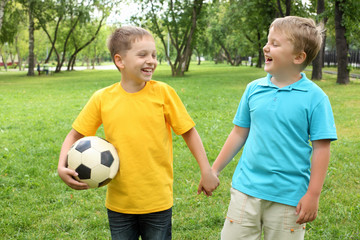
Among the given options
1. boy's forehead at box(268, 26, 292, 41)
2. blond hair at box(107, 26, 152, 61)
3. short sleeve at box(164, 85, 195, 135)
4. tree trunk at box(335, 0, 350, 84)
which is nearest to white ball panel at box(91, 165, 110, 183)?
short sleeve at box(164, 85, 195, 135)

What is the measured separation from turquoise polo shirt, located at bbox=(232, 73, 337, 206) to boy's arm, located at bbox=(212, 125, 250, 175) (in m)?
0.25

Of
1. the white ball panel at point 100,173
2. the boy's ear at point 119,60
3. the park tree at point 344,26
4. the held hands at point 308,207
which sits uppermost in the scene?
the park tree at point 344,26

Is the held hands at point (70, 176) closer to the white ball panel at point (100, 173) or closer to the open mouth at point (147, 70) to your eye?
the white ball panel at point (100, 173)

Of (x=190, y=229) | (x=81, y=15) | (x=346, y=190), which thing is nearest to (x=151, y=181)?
(x=190, y=229)

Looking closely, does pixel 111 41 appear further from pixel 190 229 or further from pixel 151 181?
pixel 190 229

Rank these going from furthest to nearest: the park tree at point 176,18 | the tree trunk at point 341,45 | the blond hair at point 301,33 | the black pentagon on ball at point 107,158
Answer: the park tree at point 176,18 → the tree trunk at point 341,45 → the black pentagon on ball at point 107,158 → the blond hair at point 301,33

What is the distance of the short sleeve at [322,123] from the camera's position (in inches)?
85.1

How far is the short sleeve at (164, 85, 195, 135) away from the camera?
8.22ft

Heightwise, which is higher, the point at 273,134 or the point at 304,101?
the point at 304,101

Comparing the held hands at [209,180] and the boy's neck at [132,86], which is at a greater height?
the boy's neck at [132,86]

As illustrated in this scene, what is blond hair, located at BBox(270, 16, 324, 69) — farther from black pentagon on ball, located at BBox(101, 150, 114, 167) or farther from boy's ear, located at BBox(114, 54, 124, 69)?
black pentagon on ball, located at BBox(101, 150, 114, 167)

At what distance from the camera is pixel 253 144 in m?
2.39

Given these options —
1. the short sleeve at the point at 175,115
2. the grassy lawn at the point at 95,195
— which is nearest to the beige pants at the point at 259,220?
the short sleeve at the point at 175,115

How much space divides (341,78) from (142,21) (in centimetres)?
1549
